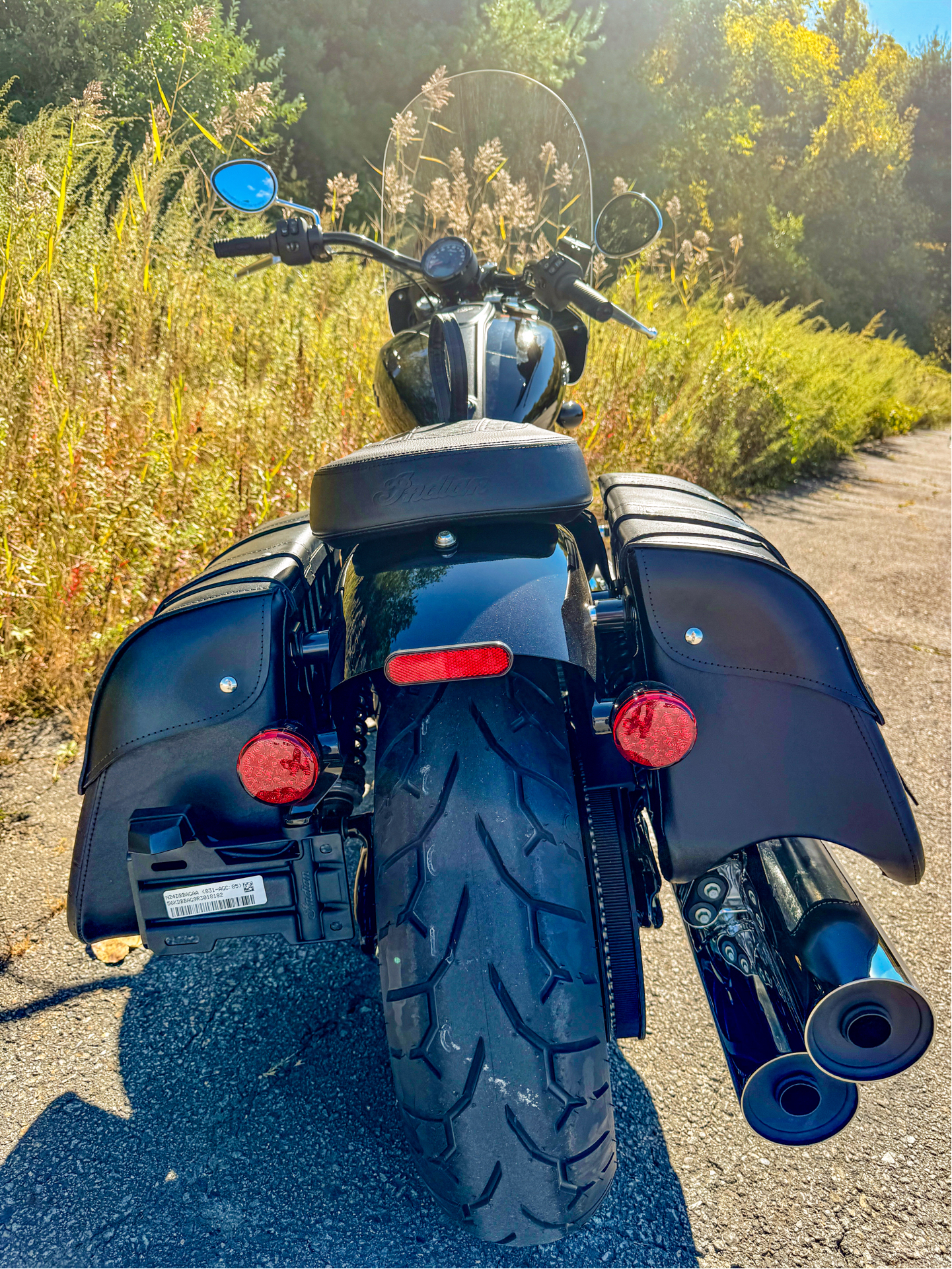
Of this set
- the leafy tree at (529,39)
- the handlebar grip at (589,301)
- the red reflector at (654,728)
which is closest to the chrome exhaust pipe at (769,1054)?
the red reflector at (654,728)

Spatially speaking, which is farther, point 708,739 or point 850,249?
point 850,249

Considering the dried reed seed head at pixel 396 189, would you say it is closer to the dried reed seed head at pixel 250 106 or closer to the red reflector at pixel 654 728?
the dried reed seed head at pixel 250 106

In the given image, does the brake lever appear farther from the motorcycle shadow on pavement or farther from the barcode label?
the motorcycle shadow on pavement

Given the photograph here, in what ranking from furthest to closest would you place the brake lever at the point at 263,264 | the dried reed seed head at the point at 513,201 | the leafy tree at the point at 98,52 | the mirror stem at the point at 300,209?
1. the leafy tree at the point at 98,52
2. the dried reed seed head at the point at 513,201
3. the brake lever at the point at 263,264
4. the mirror stem at the point at 300,209

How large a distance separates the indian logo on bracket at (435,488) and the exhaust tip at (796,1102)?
0.93 meters

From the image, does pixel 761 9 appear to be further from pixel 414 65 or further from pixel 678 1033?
pixel 678 1033

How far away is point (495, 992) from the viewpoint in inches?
43.8

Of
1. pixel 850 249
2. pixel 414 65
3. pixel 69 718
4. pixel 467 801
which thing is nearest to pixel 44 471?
pixel 69 718

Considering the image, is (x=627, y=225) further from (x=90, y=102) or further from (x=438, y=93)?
(x=90, y=102)

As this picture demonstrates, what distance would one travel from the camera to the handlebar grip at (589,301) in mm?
2193

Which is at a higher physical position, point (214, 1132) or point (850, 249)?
point (850, 249)

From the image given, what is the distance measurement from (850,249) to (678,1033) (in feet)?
94.2

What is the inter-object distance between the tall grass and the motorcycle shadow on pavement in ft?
4.97

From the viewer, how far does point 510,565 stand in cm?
124
